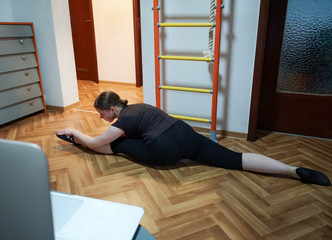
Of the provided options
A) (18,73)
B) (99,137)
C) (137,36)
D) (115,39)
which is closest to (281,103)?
(99,137)

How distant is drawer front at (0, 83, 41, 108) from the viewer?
265 centimetres

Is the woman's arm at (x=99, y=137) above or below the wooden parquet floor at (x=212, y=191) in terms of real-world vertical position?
above

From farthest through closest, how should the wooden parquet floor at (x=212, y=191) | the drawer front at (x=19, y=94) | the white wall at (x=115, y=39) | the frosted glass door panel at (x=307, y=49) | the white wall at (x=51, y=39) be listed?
1. the white wall at (x=115, y=39)
2. the white wall at (x=51, y=39)
3. the drawer front at (x=19, y=94)
4. the frosted glass door panel at (x=307, y=49)
5. the wooden parquet floor at (x=212, y=191)

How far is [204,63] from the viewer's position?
2430 millimetres

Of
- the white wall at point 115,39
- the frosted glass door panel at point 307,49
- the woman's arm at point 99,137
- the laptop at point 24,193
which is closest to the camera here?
the laptop at point 24,193

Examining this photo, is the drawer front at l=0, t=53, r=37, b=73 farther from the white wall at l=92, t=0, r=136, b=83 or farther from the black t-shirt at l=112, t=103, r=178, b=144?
the white wall at l=92, t=0, r=136, b=83

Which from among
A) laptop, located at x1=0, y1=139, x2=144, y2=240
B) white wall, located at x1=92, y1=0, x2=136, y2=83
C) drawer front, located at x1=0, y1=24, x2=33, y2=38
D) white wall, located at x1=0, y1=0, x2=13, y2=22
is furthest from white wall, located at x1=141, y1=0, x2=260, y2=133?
laptop, located at x1=0, y1=139, x2=144, y2=240

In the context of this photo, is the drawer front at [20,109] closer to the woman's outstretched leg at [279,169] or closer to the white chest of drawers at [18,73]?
the white chest of drawers at [18,73]

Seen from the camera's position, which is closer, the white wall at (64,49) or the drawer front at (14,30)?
the drawer front at (14,30)

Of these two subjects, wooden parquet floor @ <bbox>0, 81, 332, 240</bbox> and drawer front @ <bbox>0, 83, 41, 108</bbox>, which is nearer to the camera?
wooden parquet floor @ <bbox>0, 81, 332, 240</bbox>

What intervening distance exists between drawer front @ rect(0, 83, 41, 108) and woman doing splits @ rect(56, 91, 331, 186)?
1.32m

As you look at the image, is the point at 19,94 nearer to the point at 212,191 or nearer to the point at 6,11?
the point at 6,11

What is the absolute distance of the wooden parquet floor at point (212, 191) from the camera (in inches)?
54.9

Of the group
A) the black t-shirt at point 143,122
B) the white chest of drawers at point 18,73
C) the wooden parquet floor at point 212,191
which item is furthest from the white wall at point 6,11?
the black t-shirt at point 143,122
